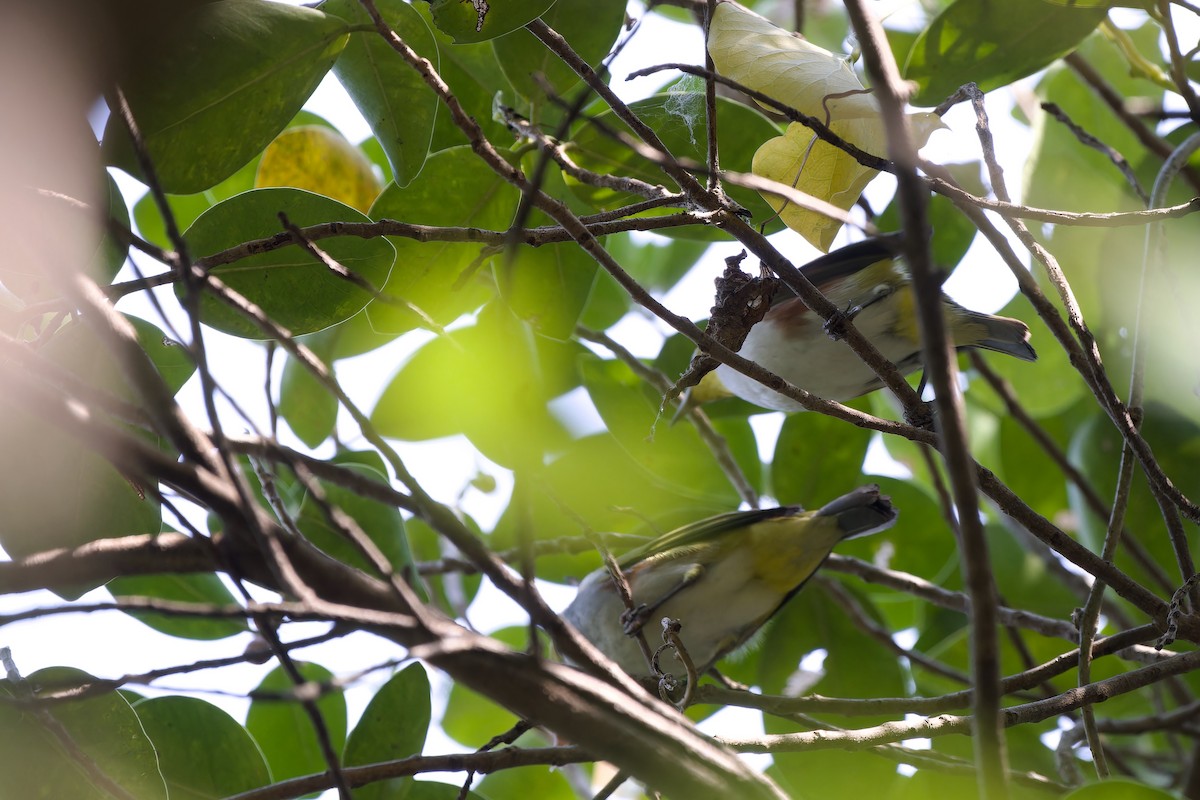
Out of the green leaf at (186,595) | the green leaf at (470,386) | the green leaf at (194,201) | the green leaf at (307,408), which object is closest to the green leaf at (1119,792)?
the green leaf at (470,386)

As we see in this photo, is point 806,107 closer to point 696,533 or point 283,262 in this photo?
point 283,262

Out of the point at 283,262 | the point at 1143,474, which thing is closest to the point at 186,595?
the point at 283,262

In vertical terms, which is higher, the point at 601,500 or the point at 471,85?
the point at 471,85

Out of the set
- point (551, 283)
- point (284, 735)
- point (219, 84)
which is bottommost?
point (284, 735)

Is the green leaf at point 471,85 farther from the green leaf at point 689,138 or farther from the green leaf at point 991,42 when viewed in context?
the green leaf at point 991,42

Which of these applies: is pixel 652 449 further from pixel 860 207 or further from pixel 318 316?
pixel 318 316

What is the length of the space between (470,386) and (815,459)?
107 centimetres

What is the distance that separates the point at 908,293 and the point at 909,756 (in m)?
1.68

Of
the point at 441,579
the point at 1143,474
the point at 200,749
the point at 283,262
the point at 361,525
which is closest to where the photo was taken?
the point at 283,262

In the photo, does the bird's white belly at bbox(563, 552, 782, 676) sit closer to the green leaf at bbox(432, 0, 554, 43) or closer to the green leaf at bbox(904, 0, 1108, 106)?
the green leaf at bbox(904, 0, 1108, 106)

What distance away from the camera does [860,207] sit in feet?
8.64

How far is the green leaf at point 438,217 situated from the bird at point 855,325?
36.6 inches

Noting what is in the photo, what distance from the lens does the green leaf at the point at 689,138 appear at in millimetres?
1976

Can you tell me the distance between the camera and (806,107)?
1.61 m
